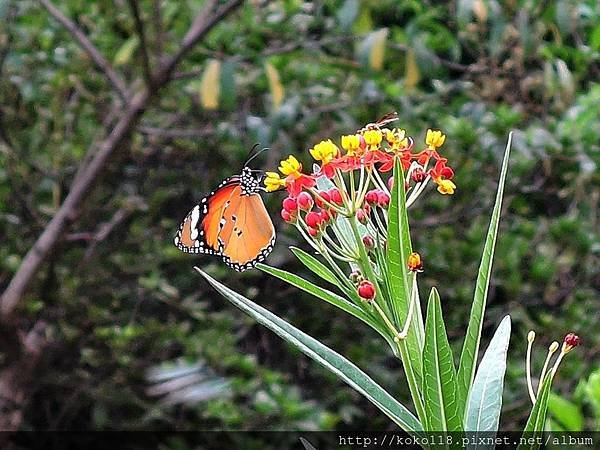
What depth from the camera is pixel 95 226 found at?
2.31 m

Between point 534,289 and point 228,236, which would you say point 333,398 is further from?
point 228,236

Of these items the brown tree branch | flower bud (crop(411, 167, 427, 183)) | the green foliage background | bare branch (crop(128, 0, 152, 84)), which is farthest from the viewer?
the green foliage background

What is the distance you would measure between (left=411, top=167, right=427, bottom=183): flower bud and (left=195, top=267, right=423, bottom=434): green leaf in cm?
16

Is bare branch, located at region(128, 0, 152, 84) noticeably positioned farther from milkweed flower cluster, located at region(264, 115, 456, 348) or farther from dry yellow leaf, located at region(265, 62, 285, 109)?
milkweed flower cluster, located at region(264, 115, 456, 348)

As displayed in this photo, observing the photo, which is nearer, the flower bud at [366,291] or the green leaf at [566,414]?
the flower bud at [366,291]

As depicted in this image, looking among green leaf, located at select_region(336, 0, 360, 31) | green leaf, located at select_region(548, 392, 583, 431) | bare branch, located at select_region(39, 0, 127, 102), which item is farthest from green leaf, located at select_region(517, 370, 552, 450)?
bare branch, located at select_region(39, 0, 127, 102)

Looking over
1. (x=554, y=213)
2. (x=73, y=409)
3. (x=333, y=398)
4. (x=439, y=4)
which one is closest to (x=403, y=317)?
(x=333, y=398)

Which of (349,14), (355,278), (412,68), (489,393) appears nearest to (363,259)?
(355,278)

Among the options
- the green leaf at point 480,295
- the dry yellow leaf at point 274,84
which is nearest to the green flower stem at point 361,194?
the green leaf at point 480,295

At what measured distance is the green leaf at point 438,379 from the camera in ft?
1.80

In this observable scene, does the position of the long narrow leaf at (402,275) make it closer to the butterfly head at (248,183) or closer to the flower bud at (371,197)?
the flower bud at (371,197)

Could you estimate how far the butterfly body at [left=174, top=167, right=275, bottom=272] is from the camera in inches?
38.5

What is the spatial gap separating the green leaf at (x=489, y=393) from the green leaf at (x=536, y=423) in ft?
0.09

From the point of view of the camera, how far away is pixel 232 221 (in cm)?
103
